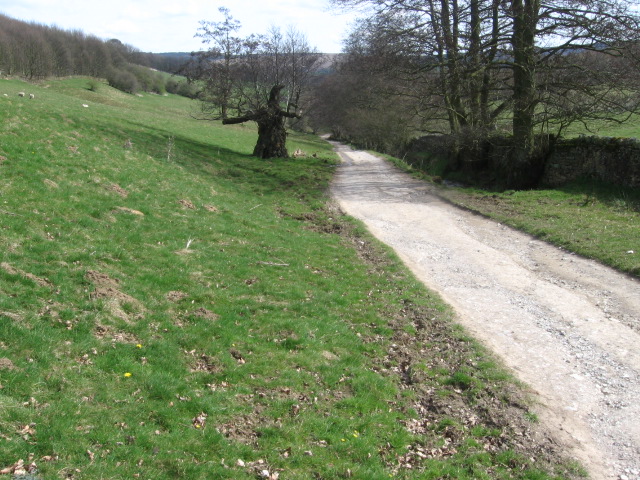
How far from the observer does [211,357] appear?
755cm

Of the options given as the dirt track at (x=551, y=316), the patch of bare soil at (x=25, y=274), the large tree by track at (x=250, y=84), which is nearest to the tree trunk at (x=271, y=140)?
the large tree by track at (x=250, y=84)

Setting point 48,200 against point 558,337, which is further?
point 48,200

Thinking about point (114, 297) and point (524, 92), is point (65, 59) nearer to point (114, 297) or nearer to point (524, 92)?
point (524, 92)

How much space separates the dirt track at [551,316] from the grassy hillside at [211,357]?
21.5 inches

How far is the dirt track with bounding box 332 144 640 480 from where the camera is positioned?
22.3 ft

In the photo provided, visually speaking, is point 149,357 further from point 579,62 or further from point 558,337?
point 579,62

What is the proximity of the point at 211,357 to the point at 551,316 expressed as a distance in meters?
7.07

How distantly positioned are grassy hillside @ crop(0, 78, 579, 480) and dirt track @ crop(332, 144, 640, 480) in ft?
1.79

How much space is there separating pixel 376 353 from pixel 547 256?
7918 mm

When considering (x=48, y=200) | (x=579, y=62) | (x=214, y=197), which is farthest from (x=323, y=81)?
(x=48, y=200)

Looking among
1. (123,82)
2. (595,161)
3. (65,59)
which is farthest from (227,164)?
(65,59)

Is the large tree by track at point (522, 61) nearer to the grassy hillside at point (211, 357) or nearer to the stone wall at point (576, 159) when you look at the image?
the stone wall at point (576, 159)

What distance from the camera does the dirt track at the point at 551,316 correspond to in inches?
268

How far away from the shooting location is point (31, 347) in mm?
6277
